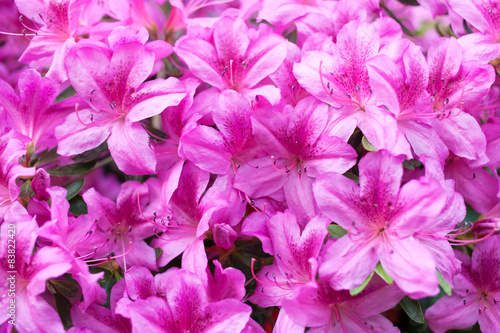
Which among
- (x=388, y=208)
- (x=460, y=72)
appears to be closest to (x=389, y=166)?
(x=388, y=208)

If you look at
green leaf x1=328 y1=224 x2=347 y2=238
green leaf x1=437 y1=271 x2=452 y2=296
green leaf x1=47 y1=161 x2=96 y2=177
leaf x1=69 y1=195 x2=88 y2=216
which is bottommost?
leaf x1=69 y1=195 x2=88 y2=216

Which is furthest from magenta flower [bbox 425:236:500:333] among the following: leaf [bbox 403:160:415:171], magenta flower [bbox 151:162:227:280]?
magenta flower [bbox 151:162:227:280]

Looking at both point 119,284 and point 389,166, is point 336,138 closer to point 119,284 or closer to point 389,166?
point 389,166

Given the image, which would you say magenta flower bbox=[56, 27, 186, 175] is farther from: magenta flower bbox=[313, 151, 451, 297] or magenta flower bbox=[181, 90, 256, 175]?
magenta flower bbox=[313, 151, 451, 297]

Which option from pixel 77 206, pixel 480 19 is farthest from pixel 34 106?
pixel 480 19

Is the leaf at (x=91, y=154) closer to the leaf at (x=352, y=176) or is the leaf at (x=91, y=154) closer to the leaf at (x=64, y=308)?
the leaf at (x=64, y=308)

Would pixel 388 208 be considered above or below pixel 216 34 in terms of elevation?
below
